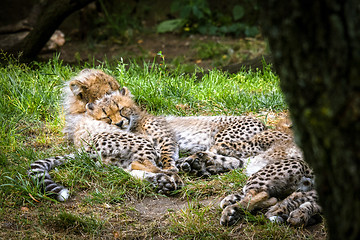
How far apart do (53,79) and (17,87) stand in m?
0.54

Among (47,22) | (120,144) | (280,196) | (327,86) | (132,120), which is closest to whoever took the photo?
(327,86)

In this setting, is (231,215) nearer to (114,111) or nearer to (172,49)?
(114,111)

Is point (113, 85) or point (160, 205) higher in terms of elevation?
point (113, 85)

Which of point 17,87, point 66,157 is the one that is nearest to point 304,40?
point 66,157

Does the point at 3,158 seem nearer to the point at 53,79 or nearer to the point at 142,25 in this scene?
the point at 53,79

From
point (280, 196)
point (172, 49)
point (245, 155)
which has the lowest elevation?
point (172, 49)

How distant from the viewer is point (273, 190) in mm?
3412

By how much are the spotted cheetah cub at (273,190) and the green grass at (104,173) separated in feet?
0.32

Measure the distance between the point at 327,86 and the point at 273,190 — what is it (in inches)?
81.5

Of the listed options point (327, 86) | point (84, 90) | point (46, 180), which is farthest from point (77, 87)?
point (327, 86)

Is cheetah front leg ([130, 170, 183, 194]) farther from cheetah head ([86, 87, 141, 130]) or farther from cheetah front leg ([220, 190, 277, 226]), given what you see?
cheetah head ([86, 87, 141, 130])

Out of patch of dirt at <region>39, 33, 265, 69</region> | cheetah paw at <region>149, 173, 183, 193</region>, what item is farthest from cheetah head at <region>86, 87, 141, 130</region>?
patch of dirt at <region>39, 33, 265, 69</region>

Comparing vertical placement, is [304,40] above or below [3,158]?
above

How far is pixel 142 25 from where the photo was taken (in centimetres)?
1138
